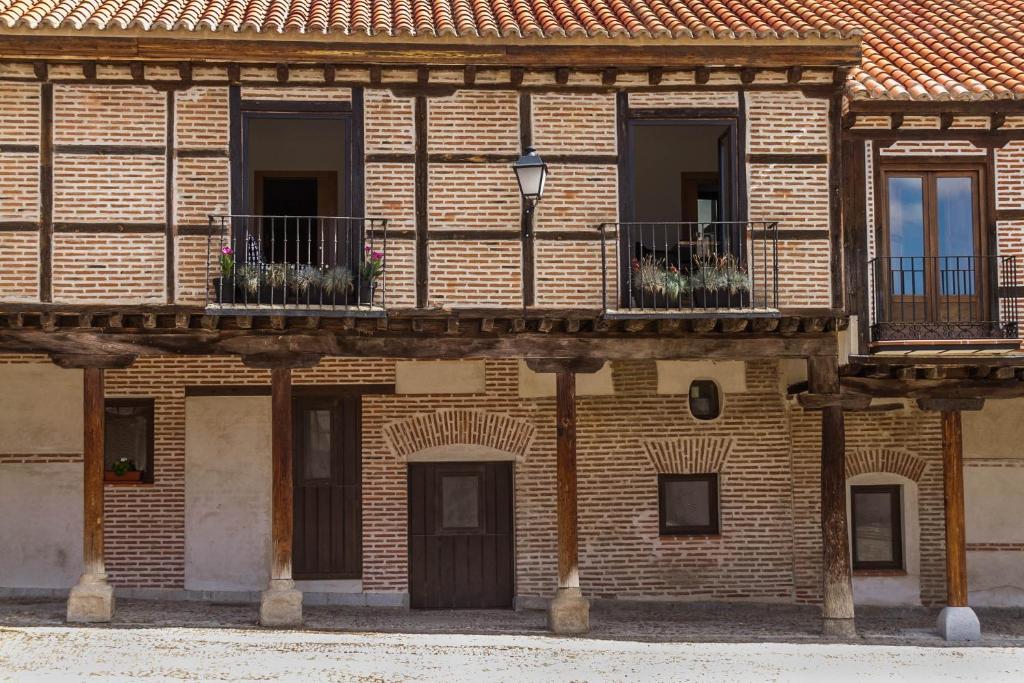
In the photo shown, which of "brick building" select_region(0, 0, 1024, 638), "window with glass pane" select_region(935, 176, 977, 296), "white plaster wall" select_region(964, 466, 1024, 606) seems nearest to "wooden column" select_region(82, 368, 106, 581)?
"brick building" select_region(0, 0, 1024, 638)

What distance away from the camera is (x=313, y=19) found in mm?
12477

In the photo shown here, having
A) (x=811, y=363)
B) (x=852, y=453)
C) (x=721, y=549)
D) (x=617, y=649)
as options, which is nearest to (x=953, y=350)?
(x=811, y=363)

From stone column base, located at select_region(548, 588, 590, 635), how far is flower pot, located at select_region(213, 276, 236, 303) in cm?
451

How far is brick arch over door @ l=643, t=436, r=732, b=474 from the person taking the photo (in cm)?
1468

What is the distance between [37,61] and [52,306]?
2443 millimetres

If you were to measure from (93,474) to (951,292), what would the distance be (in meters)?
9.19

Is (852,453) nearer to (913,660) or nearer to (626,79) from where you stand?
(913,660)

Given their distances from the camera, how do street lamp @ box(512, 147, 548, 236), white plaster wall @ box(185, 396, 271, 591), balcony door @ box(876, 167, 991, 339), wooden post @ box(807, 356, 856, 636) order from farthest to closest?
1. white plaster wall @ box(185, 396, 271, 591)
2. balcony door @ box(876, 167, 991, 339)
3. wooden post @ box(807, 356, 856, 636)
4. street lamp @ box(512, 147, 548, 236)

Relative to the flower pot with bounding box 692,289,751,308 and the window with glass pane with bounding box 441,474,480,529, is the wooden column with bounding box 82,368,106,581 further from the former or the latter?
the flower pot with bounding box 692,289,751,308

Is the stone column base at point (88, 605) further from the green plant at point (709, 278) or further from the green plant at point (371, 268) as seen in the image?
the green plant at point (709, 278)

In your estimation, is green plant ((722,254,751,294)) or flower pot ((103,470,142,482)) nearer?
green plant ((722,254,751,294))

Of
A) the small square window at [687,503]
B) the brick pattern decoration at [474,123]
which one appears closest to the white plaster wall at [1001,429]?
the small square window at [687,503]

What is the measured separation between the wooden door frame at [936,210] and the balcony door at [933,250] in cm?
1

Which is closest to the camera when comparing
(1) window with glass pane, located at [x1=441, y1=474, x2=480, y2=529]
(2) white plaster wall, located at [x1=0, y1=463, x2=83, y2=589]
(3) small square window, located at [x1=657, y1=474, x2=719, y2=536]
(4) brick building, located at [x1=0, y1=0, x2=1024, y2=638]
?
(4) brick building, located at [x1=0, y1=0, x2=1024, y2=638]
